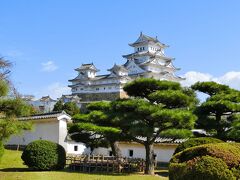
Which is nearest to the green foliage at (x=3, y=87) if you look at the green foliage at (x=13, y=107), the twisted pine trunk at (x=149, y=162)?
the green foliage at (x=13, y=107)

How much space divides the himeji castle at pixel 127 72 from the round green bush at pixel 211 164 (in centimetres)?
6642

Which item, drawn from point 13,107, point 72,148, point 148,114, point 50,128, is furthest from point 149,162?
point 72,148

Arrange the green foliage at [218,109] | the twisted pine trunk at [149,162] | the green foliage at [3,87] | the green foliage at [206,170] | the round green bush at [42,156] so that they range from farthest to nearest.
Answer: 1. the twisted pine trunk at [149,162]
2. the green foliage at [218,109]
3. the round green bush at [42,156]
4. the green foliage at [3,87]
5. the green foliage at [206,170]

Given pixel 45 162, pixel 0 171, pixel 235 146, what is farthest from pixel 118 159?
pixel 235 146

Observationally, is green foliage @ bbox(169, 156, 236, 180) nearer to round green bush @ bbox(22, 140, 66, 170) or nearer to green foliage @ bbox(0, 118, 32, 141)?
green foliage @ bbox(0, 118, 32, 141)

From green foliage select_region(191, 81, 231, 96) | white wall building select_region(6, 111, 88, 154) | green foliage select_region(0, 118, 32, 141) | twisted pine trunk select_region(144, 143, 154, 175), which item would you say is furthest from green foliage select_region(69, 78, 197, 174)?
white wall building select_region(6, 111, 88, 154)

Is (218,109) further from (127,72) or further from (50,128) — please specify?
(127,72)

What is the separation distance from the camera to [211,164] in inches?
409

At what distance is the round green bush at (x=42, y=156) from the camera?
78.3 feet

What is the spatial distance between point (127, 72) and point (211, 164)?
71.7 meters

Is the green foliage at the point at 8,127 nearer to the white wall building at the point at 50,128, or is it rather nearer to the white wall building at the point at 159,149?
the white wall building at the point at 159,149

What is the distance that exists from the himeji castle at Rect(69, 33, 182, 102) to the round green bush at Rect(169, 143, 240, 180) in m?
66.4

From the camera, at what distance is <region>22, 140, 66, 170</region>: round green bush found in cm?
2388

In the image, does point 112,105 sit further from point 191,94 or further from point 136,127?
point 191,94
